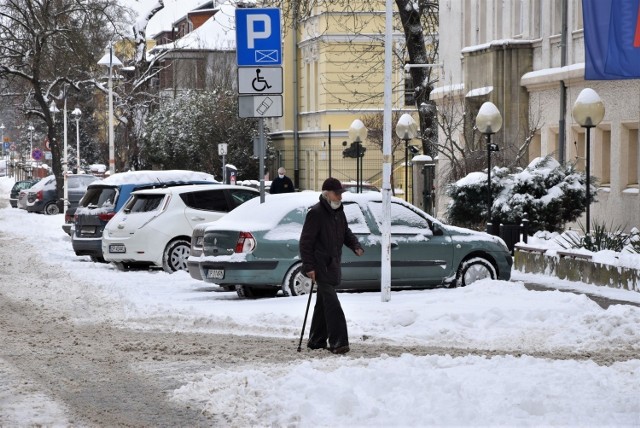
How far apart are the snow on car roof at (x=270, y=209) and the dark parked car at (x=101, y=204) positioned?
8220mm

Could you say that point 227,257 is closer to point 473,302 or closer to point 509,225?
point 473,302

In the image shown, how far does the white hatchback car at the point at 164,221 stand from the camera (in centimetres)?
2384

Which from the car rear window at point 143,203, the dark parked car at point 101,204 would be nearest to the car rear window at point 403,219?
the car rear window at point 143,203

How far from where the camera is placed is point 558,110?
3356 centimetres

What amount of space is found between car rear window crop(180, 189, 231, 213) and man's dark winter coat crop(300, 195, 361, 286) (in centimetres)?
1099

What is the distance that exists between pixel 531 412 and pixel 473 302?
7.06 meters

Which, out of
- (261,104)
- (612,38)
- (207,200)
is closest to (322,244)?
(261,104)

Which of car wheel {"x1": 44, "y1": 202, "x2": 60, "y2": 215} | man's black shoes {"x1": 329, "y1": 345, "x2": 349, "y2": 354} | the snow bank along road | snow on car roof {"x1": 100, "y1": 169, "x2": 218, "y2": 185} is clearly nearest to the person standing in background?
snow on car roof {"x1": 100, "y1": 169, "x2": 218, "y2": 185}

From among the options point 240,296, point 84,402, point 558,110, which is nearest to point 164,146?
point 558,110

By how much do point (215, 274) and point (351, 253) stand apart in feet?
5.97

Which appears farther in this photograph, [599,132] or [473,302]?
[599,132]

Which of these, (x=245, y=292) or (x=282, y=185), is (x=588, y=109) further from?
(x=282, y=185)

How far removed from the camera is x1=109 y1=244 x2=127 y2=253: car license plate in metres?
24.2

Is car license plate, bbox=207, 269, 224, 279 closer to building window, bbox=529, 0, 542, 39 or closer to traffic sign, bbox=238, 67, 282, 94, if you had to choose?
traffic sign, bbox=238, 67, 282, 94
